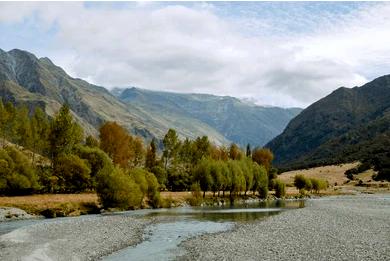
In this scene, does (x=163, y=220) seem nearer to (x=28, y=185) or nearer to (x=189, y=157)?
(x=28, y=185)

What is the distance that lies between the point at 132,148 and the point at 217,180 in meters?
47.7

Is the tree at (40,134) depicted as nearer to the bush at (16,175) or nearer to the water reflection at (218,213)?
the bush at (16,175)

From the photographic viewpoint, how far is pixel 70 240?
178 feet

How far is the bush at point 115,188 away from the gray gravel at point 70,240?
2513cm

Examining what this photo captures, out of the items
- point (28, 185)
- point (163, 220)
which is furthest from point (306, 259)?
point (28, 185)

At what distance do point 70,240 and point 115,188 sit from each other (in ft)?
157

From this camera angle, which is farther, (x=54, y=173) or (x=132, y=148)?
(x=132, y=148)

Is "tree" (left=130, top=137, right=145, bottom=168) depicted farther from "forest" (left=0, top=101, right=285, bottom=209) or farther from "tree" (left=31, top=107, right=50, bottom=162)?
"tree" (left=31, top=107, right=50, bottom=162)

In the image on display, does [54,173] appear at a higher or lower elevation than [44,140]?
lower

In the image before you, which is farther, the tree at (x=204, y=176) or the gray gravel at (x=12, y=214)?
the tree at (x=204, y=176)

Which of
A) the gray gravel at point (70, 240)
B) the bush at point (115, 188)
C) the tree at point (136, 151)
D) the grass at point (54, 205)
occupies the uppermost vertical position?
the tree at point (136, 151)

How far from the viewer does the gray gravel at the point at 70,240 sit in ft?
145

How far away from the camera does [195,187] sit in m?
134

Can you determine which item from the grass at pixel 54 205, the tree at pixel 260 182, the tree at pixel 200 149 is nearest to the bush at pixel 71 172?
the grass at pixel 54 205
